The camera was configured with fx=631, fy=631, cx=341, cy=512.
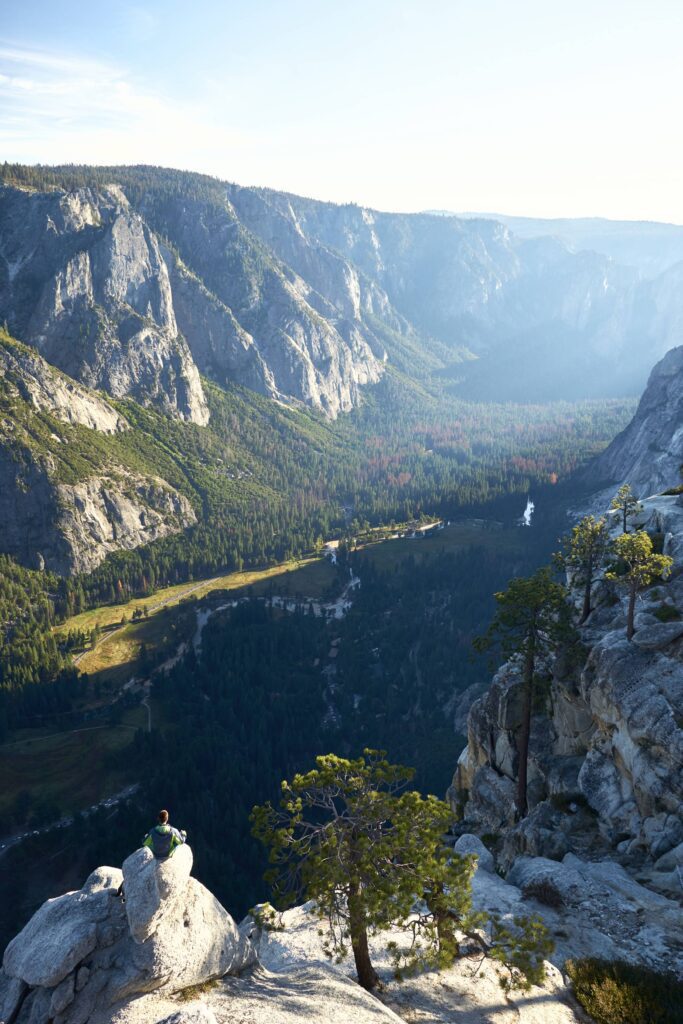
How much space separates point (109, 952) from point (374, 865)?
11.0 m

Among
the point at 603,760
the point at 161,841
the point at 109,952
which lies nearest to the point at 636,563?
the point at 603,760

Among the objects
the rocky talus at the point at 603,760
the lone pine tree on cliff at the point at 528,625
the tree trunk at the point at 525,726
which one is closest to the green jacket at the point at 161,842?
the rocky talus at the point at 603,760

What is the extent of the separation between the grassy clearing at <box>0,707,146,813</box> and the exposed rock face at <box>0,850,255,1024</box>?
112045mm

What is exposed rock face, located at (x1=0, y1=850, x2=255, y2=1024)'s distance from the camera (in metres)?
23.8

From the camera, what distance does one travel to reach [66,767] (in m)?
134

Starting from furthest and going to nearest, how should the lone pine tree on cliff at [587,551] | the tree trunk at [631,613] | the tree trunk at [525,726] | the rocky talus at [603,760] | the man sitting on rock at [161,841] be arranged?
the lone pine tree on cliff at [587,551]
the tree trunk at [525,726]
the tree trunk at [631,613]
the rocky talus at [603,760]
the man sitting on rock at [161,841]

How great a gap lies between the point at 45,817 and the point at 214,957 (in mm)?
111341

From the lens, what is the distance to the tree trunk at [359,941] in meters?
26.3

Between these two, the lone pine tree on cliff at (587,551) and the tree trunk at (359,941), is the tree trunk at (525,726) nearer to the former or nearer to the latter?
the lone pine tree on cliff at (587,551)

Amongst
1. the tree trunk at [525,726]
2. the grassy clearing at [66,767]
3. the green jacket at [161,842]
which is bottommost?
the grassy clearing at [66,767]

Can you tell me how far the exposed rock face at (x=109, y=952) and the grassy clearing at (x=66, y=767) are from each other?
368 ft

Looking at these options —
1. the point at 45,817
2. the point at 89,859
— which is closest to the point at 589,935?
the point at 89,859

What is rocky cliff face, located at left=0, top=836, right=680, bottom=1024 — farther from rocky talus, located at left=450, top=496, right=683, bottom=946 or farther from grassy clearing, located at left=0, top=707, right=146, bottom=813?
grassy clearing, located at left=0, top=707, right=146, bottom=813

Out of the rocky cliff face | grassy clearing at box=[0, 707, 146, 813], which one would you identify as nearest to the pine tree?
the rocky cliff face
